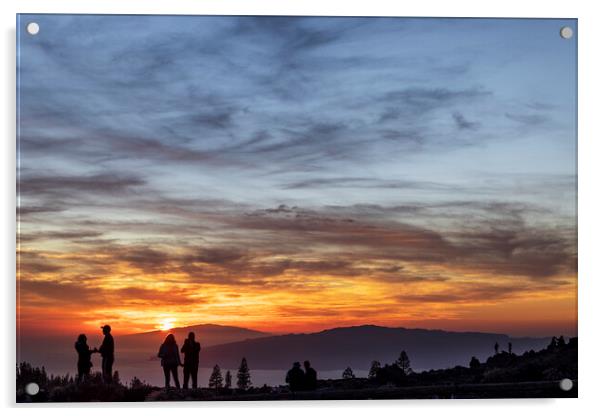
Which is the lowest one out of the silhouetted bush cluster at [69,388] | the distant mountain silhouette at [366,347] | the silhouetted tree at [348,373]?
the silhouetted bush cluster at [69,388]

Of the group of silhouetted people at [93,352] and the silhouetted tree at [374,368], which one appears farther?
the silhouetted tree at [374,368]

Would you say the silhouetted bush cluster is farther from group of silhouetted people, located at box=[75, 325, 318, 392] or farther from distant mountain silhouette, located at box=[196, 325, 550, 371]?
distant mountain silhouette, located at box=[196, 325, 550, 371]

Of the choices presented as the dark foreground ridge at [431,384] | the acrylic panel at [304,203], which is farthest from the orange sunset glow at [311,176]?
the dark foreground ridge at [431,384]

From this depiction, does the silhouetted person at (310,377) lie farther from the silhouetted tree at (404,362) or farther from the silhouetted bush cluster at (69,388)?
the silhouetted bush cluster at (69,388)

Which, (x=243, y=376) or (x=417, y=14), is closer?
(x=243, y=376)

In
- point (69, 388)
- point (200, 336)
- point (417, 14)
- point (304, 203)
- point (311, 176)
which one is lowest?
point (69, 388)

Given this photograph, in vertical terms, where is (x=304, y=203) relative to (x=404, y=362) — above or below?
above

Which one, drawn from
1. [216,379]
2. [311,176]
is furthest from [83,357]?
[311,176]

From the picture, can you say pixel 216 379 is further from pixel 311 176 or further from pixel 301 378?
pixel 311 176
